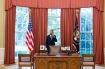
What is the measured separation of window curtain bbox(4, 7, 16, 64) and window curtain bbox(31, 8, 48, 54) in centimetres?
105

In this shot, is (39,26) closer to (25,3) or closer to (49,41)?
(49,41)

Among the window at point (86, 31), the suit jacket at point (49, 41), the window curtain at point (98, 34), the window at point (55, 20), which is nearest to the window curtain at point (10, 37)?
the suit jacket at point (49, 41)

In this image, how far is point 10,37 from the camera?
9594 mm

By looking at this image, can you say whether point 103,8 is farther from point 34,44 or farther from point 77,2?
point 34,44

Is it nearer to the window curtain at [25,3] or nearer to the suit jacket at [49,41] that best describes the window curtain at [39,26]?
the window curtain at [25,3]

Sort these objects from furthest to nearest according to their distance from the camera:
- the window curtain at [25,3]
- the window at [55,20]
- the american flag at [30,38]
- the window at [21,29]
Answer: the window at [55,20]
the window at [21,29]
the window curtain at [25,3]
the american flag at [30,38]

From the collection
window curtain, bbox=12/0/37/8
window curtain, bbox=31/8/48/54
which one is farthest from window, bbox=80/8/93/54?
window curtain, bbox=12/0/37/8

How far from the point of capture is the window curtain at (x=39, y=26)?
32.8 feet

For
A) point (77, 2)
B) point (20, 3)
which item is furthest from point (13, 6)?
point (77, 2)

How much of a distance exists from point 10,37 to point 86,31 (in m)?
3.91

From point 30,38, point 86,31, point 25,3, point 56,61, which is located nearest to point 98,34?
point 86,31

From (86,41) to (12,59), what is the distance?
3.92 m

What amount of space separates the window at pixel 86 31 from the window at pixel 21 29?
2.90 metres

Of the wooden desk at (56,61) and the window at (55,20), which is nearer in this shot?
the wooden desk at (56,61)
